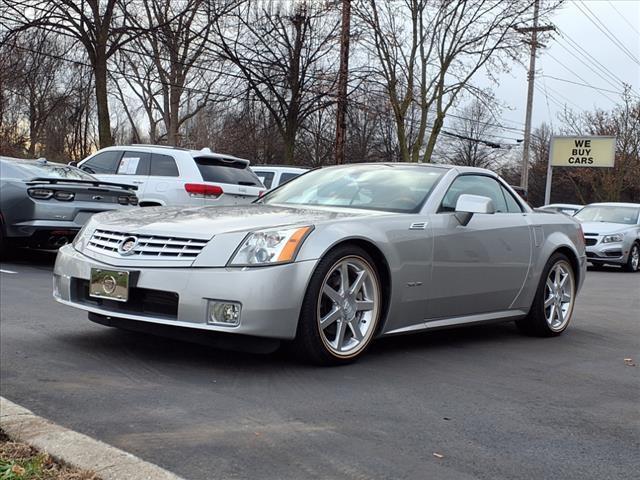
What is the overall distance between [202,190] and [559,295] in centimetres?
636

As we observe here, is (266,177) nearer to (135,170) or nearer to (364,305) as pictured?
(135,170)

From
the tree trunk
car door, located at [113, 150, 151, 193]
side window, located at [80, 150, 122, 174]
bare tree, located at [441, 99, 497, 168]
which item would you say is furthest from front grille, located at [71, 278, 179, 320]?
bare tree, located at [441, 99, 497, 168]

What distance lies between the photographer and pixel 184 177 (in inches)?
464

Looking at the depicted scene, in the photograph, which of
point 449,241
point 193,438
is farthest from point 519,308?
point 193,438

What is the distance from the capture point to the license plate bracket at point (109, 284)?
4.58 meters

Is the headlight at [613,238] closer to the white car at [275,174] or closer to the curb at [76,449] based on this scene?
the white car at [275,174]

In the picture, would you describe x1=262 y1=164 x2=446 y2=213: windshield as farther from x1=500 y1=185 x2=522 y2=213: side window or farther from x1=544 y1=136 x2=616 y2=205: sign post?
x1=544 y1=136 x2=616 y2=205: sign post

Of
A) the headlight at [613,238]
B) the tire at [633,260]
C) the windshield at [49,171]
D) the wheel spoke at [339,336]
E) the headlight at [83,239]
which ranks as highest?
the windshield at [49,171]

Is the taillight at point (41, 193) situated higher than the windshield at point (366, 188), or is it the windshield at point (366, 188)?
the windshield at point (366, 188)

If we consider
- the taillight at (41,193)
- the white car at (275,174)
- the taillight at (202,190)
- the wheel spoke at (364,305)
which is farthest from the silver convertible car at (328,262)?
the white car at (275,174)

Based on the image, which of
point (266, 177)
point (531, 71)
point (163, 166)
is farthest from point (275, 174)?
point (531, 71)

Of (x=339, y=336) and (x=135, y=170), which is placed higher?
(x=135, y=170)

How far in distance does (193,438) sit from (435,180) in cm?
318

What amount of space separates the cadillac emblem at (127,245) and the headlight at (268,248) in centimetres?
68
